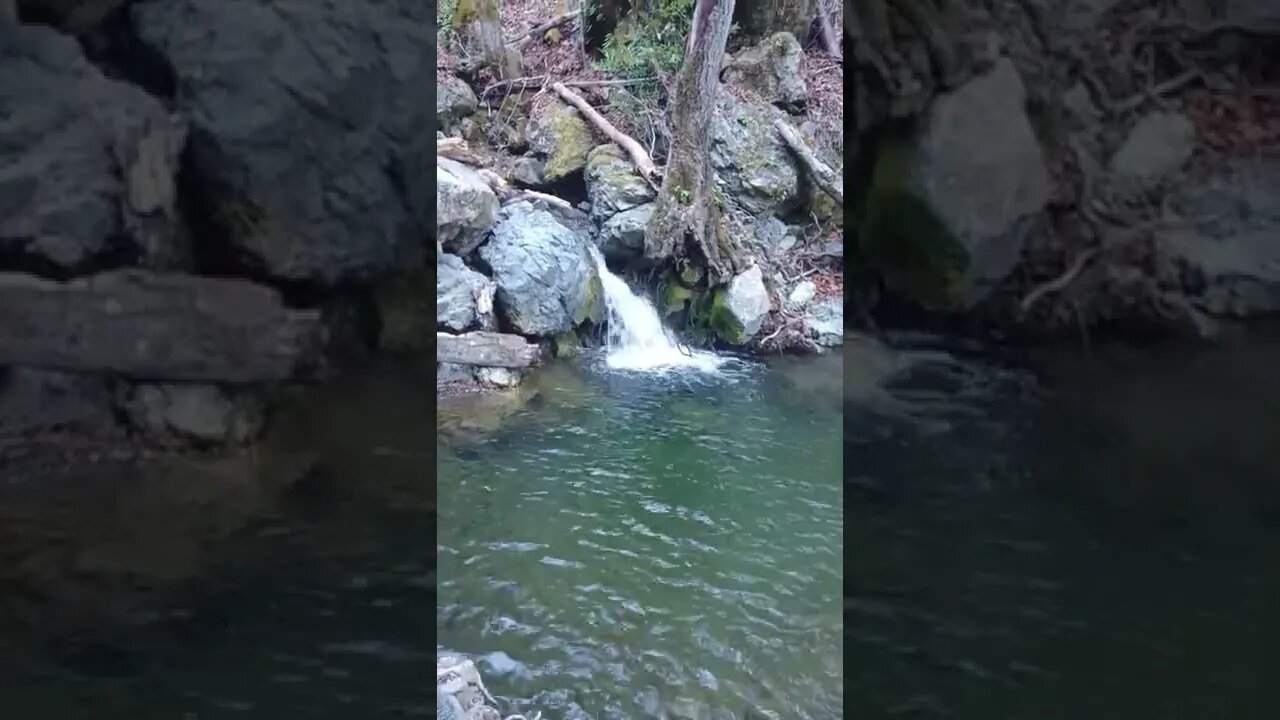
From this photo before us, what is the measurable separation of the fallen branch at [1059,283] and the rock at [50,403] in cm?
125

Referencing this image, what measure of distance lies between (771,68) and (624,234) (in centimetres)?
95

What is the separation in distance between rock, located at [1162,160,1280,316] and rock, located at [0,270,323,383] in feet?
4.10

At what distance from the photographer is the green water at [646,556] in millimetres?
1682

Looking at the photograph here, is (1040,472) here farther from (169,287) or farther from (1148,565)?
(169,287)

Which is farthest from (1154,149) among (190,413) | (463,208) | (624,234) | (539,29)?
(539,29)

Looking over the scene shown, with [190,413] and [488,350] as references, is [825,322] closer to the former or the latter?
[488,350]

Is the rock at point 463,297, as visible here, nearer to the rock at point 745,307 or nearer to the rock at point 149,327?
the rock at point 745,307

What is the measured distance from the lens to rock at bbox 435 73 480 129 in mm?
3430

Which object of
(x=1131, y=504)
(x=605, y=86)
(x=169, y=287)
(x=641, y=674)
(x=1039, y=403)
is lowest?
(x=641, y=674)

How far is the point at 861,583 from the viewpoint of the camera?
4.45ft

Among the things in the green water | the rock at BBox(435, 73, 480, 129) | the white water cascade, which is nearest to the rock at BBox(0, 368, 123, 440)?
the green water

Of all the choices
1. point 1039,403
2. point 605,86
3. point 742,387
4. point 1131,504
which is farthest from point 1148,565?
point 605,86

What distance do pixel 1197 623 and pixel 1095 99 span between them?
0.73 metres

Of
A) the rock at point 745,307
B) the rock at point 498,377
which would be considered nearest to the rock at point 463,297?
the rock at point 498,377
